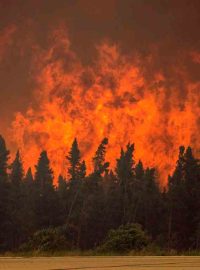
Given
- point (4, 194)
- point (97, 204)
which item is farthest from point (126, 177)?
point (4, 194)

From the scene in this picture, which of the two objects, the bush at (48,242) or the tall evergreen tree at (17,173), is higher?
the tall evergreen tree at (17,173)

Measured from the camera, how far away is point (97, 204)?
9031 cm

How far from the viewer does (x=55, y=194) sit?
88.6 meters

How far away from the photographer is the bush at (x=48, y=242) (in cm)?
3066

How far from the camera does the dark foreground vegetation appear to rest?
3204 inches

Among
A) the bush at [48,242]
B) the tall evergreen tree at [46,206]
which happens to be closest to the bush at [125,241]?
the bush at [48,242]

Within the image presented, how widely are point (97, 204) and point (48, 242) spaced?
2358 inches

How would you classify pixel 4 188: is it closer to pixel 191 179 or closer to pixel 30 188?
pixel 30 188

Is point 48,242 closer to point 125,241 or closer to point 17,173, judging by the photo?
point 125,241

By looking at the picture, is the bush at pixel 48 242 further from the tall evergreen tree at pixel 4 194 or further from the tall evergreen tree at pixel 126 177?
the tall evergreen tree at pixel 126 177

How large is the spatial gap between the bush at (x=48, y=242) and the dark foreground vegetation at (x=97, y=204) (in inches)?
1731

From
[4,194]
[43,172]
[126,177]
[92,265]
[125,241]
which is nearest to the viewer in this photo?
[92,265]

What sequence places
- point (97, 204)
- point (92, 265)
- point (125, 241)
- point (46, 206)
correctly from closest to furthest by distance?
point (92, 265) < point (125, 241) < point (46, 206) < point (97, 204)

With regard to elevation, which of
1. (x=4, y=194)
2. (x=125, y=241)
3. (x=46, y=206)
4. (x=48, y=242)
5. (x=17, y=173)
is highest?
(x=17, y=173)
